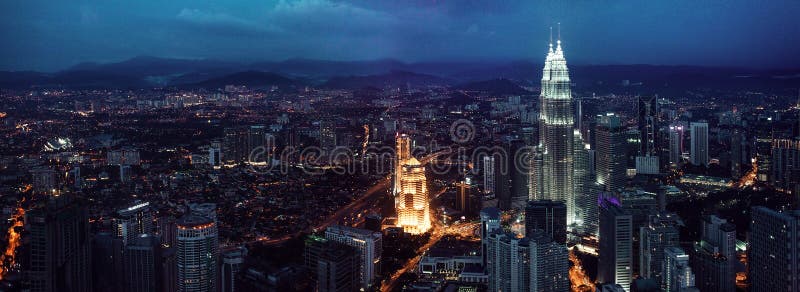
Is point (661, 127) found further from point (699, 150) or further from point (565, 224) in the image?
point (565, 224)

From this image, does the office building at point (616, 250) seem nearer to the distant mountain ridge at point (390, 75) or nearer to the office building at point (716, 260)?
the office building at point (716, 260)

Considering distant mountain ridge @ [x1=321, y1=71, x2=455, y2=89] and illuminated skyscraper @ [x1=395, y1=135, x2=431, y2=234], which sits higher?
distant mountain ridge @ [x1=321, y1=71, x2=455, y2=89]

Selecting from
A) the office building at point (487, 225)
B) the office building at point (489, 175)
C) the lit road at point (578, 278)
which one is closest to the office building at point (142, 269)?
the office building at point (487, 225)

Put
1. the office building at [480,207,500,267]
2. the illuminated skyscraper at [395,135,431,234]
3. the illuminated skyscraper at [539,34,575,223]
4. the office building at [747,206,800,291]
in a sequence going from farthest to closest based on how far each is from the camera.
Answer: the illuminated skyscraper at [539,34,575,223] → the illuminated skyscraper at [395,135,431,234] → the office building at [480,207,500,267] → the office building at [747,206,800,291]

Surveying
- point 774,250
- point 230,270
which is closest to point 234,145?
point 230,270

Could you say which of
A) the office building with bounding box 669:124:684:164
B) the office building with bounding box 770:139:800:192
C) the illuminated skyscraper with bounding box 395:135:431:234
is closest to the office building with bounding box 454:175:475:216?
the illuminated skyscraper with bounding box 395:135:431:234

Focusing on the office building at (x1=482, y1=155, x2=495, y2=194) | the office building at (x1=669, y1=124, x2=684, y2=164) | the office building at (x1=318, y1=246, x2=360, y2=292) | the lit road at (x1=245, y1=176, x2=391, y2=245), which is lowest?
the office building at (x1=318, y1=246, x2=360, y2=292)

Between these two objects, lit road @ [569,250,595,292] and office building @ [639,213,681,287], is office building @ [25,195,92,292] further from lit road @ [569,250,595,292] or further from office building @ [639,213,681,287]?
office building @ [639,213,681,287]
